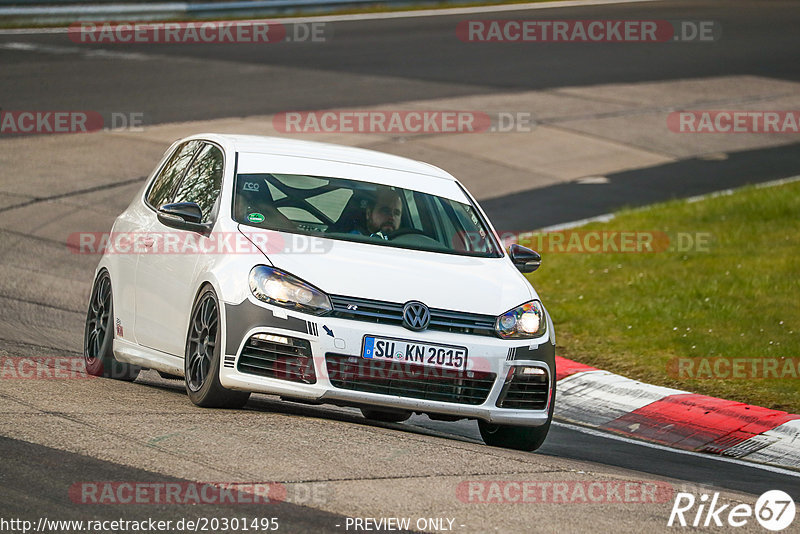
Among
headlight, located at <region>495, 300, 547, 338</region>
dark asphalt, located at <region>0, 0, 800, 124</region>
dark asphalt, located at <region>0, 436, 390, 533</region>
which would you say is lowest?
dark asphalt, located at <region>0, 436, 390, 533</region>

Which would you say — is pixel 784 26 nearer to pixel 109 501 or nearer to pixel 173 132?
pixel 173 132

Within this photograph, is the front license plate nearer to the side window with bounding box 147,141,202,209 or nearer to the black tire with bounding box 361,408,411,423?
the black tire with bounding box 361,408,411,423

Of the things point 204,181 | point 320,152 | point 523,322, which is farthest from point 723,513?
point 204,181

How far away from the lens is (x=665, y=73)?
26875mm

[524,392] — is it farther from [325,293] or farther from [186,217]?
[186,217]

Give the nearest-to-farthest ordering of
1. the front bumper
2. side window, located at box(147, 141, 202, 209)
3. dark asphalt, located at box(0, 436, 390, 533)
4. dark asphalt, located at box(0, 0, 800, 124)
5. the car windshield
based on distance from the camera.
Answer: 1. dark asphalt, located at box(0, 436, 390, 533)
2. the front bumper
3. the car windshield
4. side window, located at box(147, 141, 202, 209)
5. dark asphalt, located at box(0, 0, 800, 124)

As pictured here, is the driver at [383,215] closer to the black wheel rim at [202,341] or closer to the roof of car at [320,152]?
the roof of car at [320,152]

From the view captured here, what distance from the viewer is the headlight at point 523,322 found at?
743 centimetres

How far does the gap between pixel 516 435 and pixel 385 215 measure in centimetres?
161

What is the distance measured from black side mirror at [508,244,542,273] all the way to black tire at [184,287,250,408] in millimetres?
2083

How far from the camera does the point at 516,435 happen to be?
7871 millimetres

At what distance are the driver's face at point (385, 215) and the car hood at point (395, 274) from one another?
0.37 meters

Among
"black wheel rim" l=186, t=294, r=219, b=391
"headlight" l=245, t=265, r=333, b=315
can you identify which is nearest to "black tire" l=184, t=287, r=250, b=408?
"black wheel rim" l=186, t=294, r=219, b=391

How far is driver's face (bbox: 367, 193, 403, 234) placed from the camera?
8.19m
